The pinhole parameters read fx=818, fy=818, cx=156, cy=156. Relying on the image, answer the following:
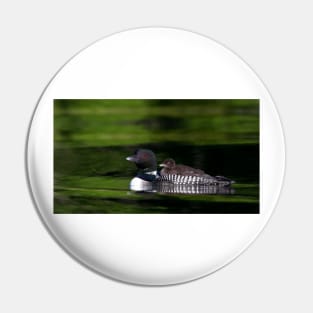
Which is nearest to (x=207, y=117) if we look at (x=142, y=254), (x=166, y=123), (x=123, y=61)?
(x=166, y=123)

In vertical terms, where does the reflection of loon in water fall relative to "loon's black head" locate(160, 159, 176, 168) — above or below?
below

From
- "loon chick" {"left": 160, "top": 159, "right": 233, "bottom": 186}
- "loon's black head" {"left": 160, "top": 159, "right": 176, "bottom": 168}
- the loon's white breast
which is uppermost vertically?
"loon's black head" {"left": 160, "top": 159, "right": 176, "bottom": 168}

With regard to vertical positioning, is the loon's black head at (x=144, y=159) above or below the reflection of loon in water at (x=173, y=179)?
above

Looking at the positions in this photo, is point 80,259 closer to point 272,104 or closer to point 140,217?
point 140,217

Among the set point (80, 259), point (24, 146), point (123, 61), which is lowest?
point (80, 259)

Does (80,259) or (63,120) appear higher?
(63,120)

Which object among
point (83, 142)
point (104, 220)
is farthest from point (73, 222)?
point (83, 142)

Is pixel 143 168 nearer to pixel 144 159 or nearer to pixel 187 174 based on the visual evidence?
pixel 144 159
